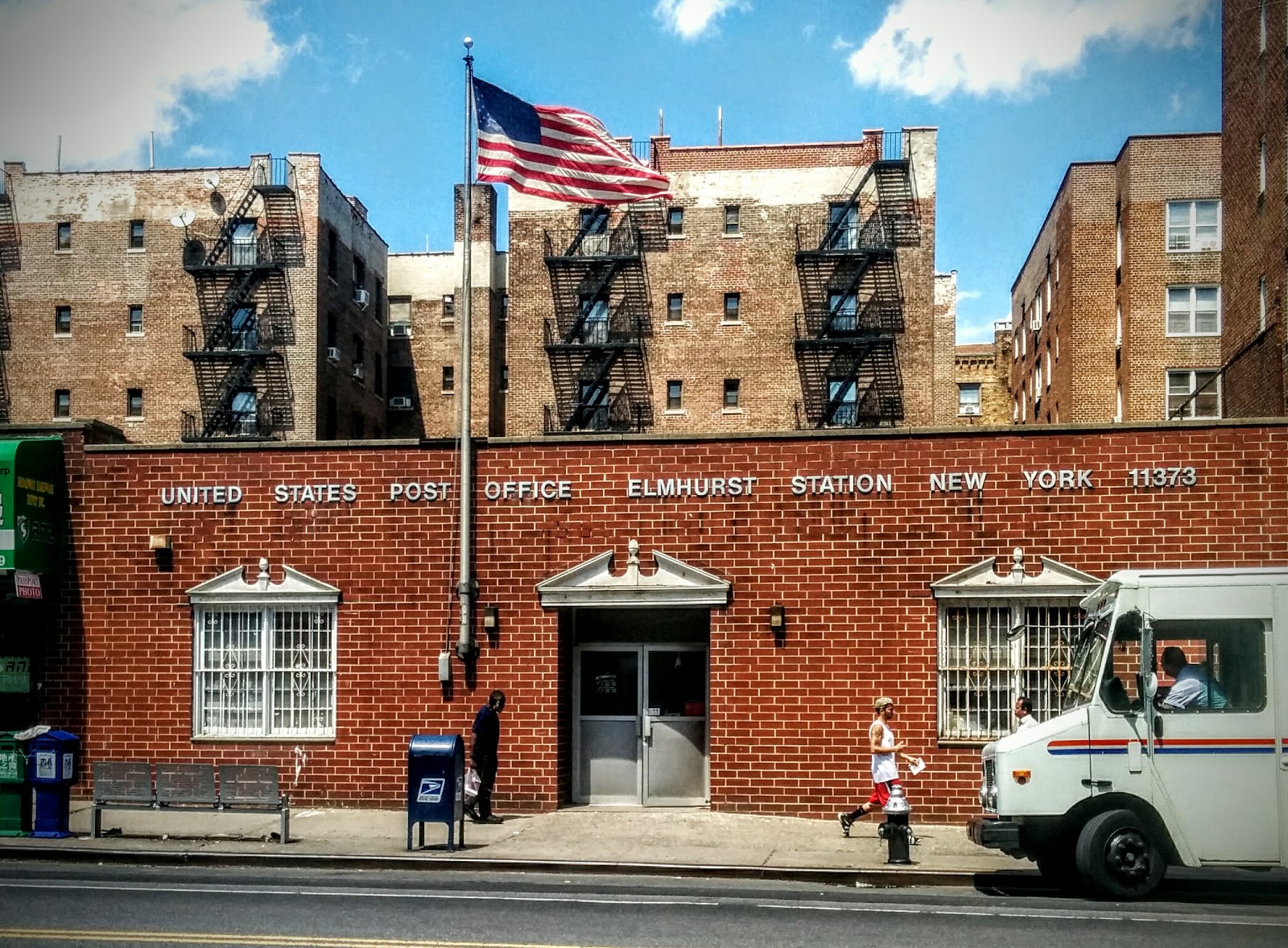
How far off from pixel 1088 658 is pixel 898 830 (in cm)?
268

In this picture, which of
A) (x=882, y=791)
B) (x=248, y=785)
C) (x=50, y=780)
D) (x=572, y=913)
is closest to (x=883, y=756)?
(x=882, y=791)

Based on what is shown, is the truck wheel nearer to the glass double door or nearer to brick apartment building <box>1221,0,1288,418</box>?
the glass double door

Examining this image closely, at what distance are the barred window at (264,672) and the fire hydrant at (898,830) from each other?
7861 mm

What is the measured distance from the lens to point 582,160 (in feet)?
65.9

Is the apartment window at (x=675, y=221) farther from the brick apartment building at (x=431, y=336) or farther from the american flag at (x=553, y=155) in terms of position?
the american flag at (x=553, y=155)

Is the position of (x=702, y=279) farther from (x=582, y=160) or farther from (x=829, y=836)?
(x=829, y=836)

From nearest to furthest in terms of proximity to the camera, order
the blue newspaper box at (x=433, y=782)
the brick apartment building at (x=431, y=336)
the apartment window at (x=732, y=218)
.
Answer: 1. the blue newspaper box at (x=433, y=782)
2. the apartment window at (x=732, y=218)
3. the brick apartment building at (x=431, y=336)

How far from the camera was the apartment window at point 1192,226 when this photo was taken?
53.0m

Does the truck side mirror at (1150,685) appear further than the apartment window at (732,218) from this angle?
No

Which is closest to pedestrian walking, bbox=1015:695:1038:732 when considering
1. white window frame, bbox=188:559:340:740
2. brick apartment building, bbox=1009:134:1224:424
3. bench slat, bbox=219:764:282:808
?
bench slat, bbox=219:764:282:808

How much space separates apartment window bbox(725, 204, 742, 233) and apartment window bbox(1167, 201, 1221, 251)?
643 inches

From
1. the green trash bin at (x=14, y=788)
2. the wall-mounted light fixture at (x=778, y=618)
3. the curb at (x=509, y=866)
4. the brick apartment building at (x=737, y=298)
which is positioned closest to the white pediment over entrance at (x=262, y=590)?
the green trash bin at (x=14, y=788)

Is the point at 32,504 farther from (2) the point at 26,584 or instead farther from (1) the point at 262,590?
(1) the point at 262,590

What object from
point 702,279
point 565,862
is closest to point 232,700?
point 565,862
